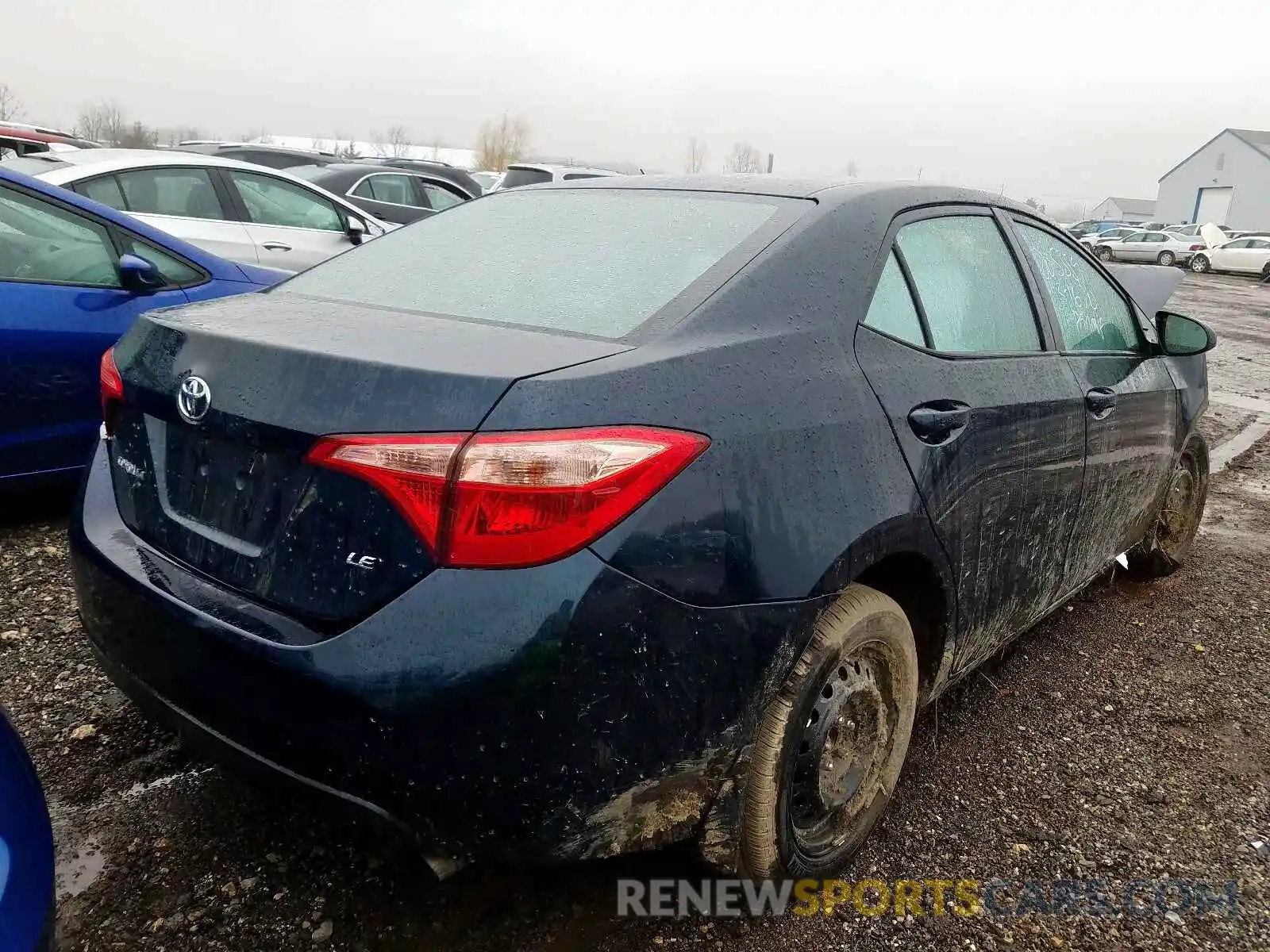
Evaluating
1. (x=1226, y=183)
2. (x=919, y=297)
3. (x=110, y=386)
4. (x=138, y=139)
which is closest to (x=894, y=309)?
(x=919, y=297)

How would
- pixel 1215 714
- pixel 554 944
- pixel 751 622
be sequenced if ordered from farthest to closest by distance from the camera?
1. pixel 1215 714
2. pixel 554 944
3. pixel 751 622

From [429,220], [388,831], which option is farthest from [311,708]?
[429,220]

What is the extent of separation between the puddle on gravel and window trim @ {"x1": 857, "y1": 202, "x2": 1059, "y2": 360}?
202cm

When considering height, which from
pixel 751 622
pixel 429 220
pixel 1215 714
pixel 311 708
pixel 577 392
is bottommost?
pixel 1215 714

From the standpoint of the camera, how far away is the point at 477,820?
1.57 meters

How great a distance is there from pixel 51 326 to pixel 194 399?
2.26 metres

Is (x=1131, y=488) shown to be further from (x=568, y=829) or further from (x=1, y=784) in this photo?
(x=1, y=784)

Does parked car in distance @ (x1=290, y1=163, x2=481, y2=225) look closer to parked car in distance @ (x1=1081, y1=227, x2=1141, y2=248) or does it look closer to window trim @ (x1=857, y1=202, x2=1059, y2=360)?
window trim @ (x1=857, y1=202, x2=1059, y2=360)

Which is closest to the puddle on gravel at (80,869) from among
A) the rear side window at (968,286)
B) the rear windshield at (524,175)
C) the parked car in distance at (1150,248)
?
the rear side window at (968,286)

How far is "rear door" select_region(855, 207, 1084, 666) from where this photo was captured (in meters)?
2.12

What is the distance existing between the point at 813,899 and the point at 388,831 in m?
1.01

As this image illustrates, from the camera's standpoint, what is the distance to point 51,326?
3.54m

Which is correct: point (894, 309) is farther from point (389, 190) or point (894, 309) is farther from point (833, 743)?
point (389, 190)

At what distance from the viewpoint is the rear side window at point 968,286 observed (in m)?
2.34
